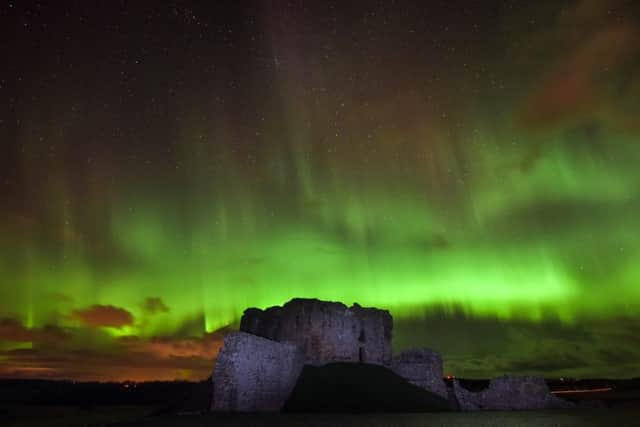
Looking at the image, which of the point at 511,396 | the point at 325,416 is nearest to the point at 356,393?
the point at 325,416

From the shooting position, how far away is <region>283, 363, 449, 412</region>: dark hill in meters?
47.6

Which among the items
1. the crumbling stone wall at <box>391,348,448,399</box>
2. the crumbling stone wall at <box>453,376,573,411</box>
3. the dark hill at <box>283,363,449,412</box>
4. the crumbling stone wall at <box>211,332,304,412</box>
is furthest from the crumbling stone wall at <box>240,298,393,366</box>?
the crumbling stone wall at <box>453,376,573,411</box>

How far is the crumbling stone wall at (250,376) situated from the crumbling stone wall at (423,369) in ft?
60.0

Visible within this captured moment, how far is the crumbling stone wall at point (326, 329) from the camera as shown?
6306 centimetres

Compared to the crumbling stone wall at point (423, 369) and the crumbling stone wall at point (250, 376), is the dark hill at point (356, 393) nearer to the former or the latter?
the crumbling stone wall at point (250, 376)

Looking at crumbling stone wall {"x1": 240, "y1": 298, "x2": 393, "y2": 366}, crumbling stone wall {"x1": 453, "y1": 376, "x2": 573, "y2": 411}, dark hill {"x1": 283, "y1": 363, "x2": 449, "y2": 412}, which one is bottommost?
crumbling stone wall {"x1": 453, "y1": 376, "x2": 573, "y2": 411}

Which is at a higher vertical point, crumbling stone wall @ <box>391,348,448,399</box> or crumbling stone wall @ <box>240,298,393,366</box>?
crumbling stone wall @ <box>240,298,393,366</box>

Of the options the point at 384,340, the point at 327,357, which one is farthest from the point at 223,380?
the point at 384,340

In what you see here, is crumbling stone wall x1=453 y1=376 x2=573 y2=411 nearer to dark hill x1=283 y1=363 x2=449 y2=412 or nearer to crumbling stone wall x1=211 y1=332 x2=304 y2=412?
dark hill x1=283 y1=363 x2=449 y2=412

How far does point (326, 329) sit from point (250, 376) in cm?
1947

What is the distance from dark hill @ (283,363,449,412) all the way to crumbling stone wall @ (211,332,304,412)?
180 cm

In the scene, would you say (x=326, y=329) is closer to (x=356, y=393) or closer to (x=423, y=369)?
(x=423, y=369)

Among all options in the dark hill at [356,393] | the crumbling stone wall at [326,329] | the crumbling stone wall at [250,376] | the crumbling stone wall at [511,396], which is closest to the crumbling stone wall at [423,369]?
the crumbling stone wall at [511,396]

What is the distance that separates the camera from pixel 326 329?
63844 millimetres
